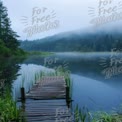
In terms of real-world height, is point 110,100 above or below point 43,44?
below

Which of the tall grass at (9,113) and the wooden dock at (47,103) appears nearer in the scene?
the tall grass at (9,113)

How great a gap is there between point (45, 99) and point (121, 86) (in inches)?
568

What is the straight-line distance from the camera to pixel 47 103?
1628cm

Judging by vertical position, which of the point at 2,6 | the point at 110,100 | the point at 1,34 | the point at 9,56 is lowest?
the point at 110,100

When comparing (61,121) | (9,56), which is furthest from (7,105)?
(9,56)

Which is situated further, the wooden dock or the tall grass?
the wooden dock

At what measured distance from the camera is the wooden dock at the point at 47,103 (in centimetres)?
1279

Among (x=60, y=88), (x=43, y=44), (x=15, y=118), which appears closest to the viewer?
(x=15, y=118)

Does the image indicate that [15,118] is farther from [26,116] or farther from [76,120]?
[76,120]

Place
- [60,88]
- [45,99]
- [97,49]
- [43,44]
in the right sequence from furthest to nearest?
[43,44]
[97,49]
[60,88]
[45,99]

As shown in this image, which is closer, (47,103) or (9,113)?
(9,113)

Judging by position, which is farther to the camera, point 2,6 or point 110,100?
point 2,6

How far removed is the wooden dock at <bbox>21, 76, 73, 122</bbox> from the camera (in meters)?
12.8

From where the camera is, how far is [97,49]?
161625 mm
